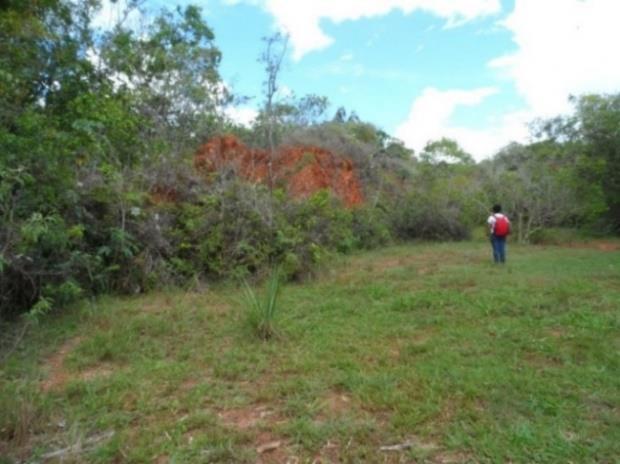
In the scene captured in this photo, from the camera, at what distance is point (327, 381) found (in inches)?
141

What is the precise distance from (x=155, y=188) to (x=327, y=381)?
6185 millimetres

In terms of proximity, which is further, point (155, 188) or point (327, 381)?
point (155, 188)

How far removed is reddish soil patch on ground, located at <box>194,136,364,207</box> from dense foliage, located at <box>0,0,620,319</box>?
979 mm

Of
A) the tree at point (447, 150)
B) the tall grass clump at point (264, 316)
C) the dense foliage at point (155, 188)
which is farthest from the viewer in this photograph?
the tree at point (447, 150)

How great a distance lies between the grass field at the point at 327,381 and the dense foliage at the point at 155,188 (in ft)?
2.84

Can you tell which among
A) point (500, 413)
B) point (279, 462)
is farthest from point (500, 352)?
point (279, 462)

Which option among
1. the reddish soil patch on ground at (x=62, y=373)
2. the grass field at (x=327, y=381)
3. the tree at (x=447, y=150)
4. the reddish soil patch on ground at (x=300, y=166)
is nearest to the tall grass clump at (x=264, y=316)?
the grass field at (x=327, y=381)

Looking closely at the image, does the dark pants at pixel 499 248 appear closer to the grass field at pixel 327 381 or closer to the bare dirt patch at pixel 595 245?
the grass field at pixel 327 381

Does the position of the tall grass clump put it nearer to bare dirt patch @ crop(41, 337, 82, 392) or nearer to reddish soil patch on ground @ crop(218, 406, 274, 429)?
reddish soil patch on ground @ crop(218, 406, 274, 429)

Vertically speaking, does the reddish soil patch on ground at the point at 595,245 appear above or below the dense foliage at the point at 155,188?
below

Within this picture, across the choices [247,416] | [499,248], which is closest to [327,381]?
[247,416]

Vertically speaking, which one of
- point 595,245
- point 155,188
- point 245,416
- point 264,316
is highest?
point 155,188

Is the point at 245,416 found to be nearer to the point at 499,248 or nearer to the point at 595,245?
the point at 499,248

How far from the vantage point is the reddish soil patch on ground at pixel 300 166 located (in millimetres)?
13391
